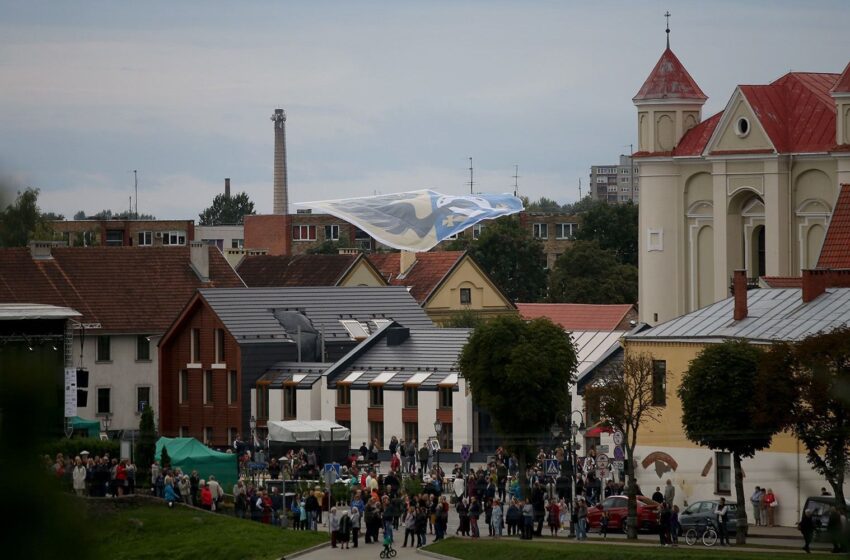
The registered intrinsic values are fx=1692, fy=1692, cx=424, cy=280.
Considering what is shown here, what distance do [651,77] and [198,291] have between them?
33.9m

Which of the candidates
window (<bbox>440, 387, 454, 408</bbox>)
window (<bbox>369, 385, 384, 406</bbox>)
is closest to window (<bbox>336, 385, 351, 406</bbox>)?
window (<bbox>369, 385, 384, 406</bbox>)

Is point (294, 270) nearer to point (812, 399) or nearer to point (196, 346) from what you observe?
point (196, 346)

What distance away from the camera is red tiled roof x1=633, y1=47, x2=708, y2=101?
3425 inches

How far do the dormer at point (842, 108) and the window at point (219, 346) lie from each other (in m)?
29.7

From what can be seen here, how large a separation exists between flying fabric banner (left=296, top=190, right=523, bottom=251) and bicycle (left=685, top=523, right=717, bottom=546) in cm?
8064

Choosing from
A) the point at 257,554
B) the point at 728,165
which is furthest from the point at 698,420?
the point at 728,165

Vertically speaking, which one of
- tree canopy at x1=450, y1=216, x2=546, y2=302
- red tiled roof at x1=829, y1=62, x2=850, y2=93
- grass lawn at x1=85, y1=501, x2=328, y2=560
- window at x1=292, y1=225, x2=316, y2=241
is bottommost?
grass lawn at x1=85, y1=501, x2=328, y2=560

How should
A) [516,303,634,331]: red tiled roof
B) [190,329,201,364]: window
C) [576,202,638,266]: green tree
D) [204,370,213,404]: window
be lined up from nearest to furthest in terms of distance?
[204,370,213,404]: window, [190,329,201,364]: window, [516,303,634,331]: red tiled roof, [576,202,638,266]: green tree

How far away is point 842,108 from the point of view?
246 feet

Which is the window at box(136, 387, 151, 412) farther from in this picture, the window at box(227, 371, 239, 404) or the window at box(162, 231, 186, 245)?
the window at box(162, 231, 186, 245)

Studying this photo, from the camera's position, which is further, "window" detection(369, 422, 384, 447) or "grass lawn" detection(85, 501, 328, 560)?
"window" detection(369, 422, 384, 447)

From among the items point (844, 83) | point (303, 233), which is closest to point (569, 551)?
point (844, 83)

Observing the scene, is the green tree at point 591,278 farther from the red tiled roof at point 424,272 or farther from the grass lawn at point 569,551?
the grass lawn at point 569,551

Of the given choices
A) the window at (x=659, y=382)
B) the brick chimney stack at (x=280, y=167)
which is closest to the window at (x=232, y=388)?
the window at (x=659, y=382)
